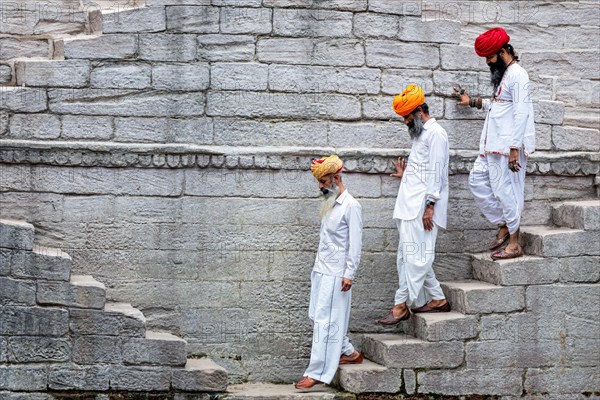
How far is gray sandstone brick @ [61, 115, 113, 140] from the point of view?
11273 mm

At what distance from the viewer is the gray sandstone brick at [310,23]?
11.6 m

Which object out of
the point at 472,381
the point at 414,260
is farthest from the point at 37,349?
the point at 472,381

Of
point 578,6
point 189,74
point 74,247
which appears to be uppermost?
point 578,6

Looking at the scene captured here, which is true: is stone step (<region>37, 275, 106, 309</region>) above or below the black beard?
below

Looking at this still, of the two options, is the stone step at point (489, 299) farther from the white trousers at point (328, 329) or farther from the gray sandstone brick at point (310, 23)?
the gray sandstone brick at point (310, 23)

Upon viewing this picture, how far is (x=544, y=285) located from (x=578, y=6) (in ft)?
9.72

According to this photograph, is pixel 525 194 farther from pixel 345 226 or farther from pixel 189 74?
pixel 189 74

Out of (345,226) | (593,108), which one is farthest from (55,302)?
(593,108)

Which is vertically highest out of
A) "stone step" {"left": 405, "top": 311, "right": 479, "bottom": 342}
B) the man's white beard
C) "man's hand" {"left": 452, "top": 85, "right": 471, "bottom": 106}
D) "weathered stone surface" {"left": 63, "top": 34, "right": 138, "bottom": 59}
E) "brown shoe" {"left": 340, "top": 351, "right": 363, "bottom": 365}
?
"weathered stone surface" {"left": 63, "top": 34, "right": 138, "bottom": 59}

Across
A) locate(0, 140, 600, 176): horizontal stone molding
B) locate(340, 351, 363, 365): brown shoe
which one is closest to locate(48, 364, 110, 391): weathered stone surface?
locate(0, 140, 600, 176): horizontal stone molding

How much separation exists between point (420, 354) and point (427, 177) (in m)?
1.56

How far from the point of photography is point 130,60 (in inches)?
448

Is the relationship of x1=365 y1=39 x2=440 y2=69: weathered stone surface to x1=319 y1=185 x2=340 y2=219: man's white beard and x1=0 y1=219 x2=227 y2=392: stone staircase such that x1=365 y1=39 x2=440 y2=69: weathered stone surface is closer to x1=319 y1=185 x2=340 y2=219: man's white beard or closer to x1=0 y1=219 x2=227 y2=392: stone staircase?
x1=319 y1=185 x2=340 y2=219: man's white beard

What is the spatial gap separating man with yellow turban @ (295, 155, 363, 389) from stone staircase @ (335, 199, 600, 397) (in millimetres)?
255
